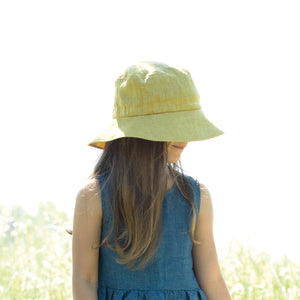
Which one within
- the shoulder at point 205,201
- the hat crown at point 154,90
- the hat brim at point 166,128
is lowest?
the shoulder at point 205,201

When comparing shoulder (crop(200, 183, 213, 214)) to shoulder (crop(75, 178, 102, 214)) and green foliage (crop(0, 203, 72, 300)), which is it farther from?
green foliage (crop(0, 203, 72, 300))

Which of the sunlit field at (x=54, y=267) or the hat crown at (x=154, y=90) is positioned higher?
the hat crown at (x=154, y=90)

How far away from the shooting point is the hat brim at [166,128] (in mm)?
1917

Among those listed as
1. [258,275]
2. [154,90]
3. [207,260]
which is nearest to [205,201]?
[207,260]

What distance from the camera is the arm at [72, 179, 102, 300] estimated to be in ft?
6.40

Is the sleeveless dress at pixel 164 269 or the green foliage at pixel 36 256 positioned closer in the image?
the sleeveless dress at pixel 164 269

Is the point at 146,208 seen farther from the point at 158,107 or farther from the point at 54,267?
the point at 54,267

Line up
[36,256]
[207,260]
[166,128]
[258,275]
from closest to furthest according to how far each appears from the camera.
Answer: [166,128]
[207,260]
[258,275]
[36,256]

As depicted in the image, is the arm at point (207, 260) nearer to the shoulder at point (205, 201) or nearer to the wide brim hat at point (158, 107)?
the shoulder at point (205, 201)

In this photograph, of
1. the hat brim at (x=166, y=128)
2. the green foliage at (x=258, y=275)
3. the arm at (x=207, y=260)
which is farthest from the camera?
the green foliage at (x=258, y=275)

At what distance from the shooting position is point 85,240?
1955 millimetres

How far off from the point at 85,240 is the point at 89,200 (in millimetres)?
138

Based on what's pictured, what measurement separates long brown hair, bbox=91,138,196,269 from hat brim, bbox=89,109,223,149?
9 centimetres

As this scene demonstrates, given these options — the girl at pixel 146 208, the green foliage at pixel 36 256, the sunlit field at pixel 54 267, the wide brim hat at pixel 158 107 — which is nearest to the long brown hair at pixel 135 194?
the girl at pixel 146 208
